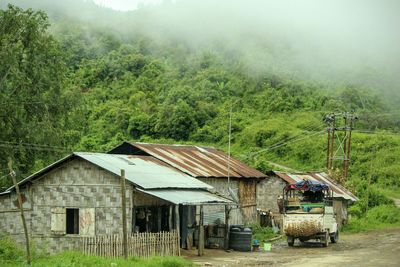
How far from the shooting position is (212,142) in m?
66.6

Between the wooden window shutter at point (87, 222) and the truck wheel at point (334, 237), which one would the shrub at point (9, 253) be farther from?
the truck wheel at point (334, 237)

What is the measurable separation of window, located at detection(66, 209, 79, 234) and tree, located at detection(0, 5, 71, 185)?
354 inches

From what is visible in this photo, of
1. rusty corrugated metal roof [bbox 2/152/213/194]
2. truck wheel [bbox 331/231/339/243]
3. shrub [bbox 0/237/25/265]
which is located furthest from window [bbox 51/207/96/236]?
truck wheel [bbox 331/231/339/243]

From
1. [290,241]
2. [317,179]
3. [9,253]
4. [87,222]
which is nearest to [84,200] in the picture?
[87,222]

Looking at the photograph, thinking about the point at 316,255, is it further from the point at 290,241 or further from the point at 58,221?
the point at 58,221

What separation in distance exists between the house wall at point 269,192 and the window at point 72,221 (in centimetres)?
1786

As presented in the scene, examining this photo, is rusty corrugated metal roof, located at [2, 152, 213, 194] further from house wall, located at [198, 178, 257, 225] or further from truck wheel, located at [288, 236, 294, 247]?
truck wheel, located at [288, 236, 294, 247]

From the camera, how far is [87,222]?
2370cm

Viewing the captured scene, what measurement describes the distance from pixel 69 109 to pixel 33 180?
1148cm

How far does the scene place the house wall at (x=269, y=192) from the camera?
40.0 m

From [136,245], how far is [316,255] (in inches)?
308

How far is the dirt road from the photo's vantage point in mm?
21969

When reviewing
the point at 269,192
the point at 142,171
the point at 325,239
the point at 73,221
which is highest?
the point at 142,171

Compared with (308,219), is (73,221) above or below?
above
